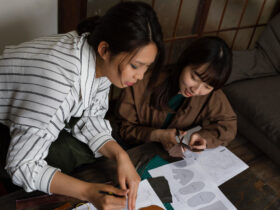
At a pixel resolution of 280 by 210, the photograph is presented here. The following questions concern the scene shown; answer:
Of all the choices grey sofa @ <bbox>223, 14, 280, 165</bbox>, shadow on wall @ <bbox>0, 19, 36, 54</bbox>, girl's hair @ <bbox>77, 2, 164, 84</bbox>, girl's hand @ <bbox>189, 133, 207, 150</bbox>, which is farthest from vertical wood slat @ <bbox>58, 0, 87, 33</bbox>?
grey sofa @ <bbox>223, 14, 280, 165</bbox>

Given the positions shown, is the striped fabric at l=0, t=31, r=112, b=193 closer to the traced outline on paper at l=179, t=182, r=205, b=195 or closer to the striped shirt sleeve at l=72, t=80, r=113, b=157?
the striped shirt sleeve at l=72, t=80, r=113, b=157

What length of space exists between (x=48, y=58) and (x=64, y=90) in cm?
10

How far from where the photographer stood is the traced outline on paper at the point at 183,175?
866 millimetres

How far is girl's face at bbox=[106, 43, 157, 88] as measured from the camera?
716mm

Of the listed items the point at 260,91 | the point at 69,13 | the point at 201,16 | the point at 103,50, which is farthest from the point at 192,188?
the point at 201,16

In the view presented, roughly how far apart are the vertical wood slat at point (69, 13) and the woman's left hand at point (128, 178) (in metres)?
0.79

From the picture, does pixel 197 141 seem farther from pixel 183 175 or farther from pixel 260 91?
pixel 260 91

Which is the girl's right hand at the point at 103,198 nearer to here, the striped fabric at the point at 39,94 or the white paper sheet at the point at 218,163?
the striped fabric at the point at 39,94

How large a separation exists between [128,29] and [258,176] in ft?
2.38

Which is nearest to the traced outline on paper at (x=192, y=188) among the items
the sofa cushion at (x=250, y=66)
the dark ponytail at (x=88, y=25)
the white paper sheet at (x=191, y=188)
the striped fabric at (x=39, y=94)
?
the white paper sheet at (x=191, y=188)

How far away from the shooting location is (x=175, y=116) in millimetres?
1253

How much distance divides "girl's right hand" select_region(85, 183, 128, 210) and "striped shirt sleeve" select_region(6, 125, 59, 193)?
0.37 ft

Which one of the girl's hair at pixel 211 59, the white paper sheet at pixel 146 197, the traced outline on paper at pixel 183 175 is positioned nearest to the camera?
the white paper sheet at pixel 146 197

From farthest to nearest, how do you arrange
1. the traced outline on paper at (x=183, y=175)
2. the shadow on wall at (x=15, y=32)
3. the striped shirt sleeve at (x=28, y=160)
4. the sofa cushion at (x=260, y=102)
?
the sofa cushion at (x=260, y=102), the shadow on wall at (x=15, y=32), the traced outline on paper at (x=183, y=175), the striped shirt sleeve at (x=28, y=160)
